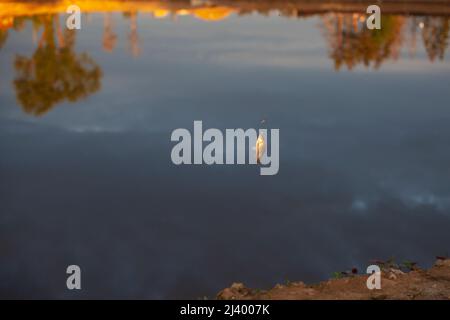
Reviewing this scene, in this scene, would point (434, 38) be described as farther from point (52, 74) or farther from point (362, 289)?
point (362, 289)

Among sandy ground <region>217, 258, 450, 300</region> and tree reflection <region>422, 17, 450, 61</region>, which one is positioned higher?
tree reflection <region>422, 17, 450, 61</region>

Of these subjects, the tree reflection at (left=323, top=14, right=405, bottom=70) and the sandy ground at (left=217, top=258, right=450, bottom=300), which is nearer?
the sandy ground at (left=217, top=258, right=450, bottom=300)

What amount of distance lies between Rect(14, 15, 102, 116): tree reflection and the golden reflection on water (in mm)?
96

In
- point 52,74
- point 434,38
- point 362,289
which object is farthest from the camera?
point 434,38

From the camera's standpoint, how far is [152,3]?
79.3 metres

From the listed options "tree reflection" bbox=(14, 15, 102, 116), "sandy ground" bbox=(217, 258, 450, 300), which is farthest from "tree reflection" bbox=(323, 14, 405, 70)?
"sandy ground" bbox=(217, 258, 450, 300)

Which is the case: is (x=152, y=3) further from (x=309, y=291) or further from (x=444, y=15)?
(x=309, y=291)

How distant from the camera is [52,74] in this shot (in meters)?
54.3

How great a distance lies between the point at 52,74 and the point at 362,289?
4577 cm

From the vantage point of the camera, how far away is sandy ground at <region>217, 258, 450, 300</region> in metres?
12.4

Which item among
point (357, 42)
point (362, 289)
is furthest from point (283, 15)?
point (362, 289)

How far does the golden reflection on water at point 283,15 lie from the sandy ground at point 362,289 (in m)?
42.6

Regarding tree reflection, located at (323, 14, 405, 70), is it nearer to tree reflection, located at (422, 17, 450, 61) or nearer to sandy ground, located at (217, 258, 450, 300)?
tree reflection, located at (422, 17, 450, 61)
